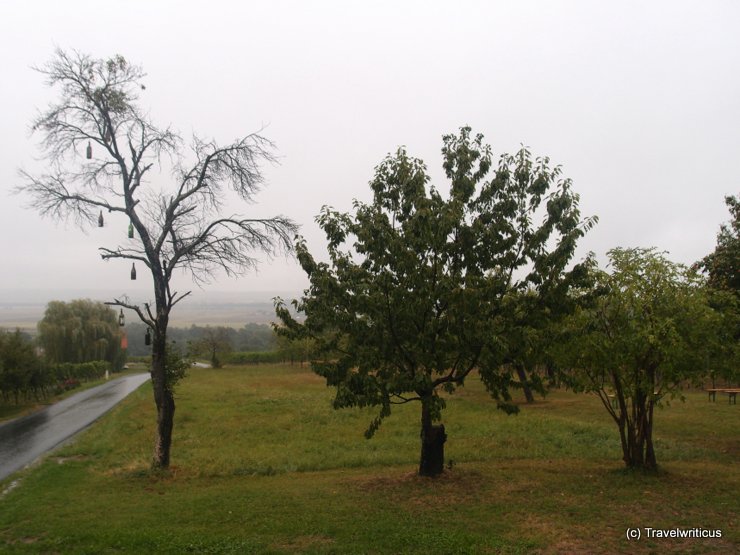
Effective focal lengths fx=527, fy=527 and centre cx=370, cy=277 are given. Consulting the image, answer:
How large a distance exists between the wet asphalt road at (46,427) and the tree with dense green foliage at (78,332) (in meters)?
19.1

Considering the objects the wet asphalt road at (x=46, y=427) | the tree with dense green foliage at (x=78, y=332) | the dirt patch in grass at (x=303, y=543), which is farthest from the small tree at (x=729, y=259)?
the tree with dense green foliage at (x=78, y=332)

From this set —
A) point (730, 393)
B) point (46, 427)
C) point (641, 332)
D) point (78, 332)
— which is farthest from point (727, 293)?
point (78, 332)

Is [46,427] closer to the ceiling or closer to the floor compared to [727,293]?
closer to the floor

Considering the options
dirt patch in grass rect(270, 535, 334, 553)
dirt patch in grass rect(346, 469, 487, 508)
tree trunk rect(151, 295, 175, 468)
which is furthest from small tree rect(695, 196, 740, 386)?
tree trunk rect(151, 295, 175, 468)

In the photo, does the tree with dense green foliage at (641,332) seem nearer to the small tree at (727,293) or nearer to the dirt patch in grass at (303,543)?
the small tree at (727,293)

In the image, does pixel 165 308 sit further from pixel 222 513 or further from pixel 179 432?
pixel 179 432

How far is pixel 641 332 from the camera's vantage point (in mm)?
10156

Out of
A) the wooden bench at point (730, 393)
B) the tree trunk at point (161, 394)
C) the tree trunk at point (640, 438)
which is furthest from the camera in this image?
the wooden bench at point (730, 393)

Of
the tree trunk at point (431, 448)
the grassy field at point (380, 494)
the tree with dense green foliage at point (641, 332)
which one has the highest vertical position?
the tree with dense green foliage at point (641, 332)

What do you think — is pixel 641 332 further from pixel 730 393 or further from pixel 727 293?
pixel 730 393

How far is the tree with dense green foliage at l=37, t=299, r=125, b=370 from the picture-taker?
57.2m

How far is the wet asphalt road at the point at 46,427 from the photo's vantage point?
57.5 ft

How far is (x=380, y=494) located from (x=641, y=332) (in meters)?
5.93

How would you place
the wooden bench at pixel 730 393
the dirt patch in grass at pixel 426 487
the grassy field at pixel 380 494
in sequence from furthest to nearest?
1. the wooden bench at pixel 730 393
2. the dirt patch in grass at pixel 426 487
3. the grassy field at pixel 380 494
